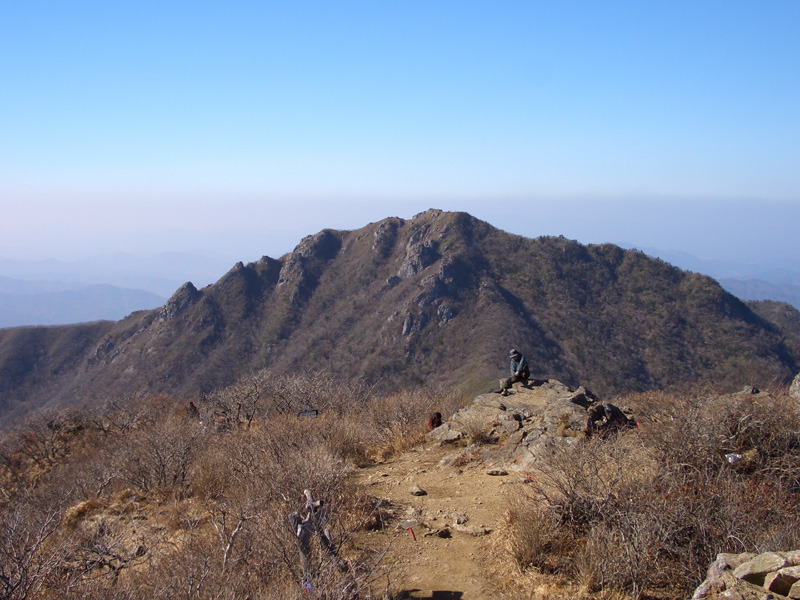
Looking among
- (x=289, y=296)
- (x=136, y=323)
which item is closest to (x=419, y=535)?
(x=289, y=296)

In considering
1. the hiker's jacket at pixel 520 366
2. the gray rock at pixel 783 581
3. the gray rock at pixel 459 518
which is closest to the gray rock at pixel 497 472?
the gray rock at pixel 459 518

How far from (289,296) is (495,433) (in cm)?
6770

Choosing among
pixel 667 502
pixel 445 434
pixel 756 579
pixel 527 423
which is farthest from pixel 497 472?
pixel 756 579

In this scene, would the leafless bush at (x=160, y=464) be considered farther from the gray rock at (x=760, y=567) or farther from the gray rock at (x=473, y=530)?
the gray rock at (x=760, y=567)

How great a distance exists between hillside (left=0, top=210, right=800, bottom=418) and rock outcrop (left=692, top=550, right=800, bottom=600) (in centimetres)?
3747

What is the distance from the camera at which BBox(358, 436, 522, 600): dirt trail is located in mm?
5523

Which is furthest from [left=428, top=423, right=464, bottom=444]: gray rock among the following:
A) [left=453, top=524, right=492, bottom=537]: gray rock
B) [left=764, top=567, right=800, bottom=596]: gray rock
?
[left=764, top=567, right=800, bottom=596]: gray rock

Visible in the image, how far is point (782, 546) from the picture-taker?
450 centimetres

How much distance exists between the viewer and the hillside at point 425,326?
164 feet

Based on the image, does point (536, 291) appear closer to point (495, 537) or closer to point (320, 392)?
point (320, 392)

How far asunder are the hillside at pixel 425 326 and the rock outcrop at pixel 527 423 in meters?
28.8

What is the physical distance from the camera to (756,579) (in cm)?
387

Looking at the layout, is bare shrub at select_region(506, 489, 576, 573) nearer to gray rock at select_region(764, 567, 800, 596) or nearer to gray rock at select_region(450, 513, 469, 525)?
gray rock at select_region(450, 513, 469, 525)

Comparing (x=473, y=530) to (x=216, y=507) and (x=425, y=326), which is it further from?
(x=425, y=326)
